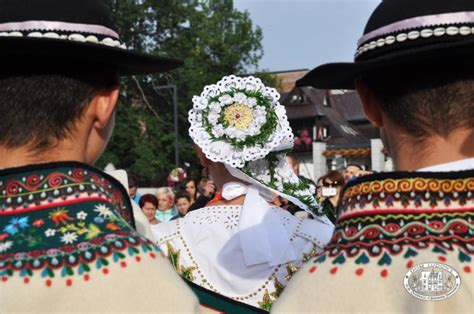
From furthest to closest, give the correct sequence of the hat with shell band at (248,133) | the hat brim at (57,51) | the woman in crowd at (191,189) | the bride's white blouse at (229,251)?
the woman in crowd at (191,189), the hat with shell band at (248,133), the bride's white blouse at (229,251), the hat brim at (57,51)

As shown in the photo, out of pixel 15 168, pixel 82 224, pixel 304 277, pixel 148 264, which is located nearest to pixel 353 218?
Result: pixel 304 277

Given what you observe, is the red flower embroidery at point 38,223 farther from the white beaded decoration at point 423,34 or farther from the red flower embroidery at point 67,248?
the white beaded decoration at point 423,34

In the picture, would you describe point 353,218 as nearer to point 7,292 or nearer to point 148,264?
point 148,264

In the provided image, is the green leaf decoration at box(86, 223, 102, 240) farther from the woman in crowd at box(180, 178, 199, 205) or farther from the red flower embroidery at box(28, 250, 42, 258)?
the woman in crowd at box(180, 178, 199, 205)

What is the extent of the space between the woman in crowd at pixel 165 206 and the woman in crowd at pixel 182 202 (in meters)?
0.16

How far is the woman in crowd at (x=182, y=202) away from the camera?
938cm

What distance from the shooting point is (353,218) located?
1955 mm

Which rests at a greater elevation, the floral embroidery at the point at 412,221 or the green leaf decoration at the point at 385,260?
the floral embroidery at the point at 412,221

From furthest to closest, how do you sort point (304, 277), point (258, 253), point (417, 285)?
1. point (258, 253)
2. point (304, 277)
3. point (417, 285)

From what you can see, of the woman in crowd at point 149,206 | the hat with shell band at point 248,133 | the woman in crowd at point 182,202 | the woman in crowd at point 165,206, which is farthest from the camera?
the woman in crowd at point 165,206

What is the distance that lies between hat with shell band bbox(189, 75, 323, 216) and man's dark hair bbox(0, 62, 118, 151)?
183 centimetres

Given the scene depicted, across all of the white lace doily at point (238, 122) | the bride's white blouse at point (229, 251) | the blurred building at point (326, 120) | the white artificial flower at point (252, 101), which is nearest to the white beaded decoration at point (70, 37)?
the bride's white blouse at point (229, 251)

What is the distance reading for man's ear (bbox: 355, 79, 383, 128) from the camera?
2.03 metres

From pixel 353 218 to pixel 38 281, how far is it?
686mm
